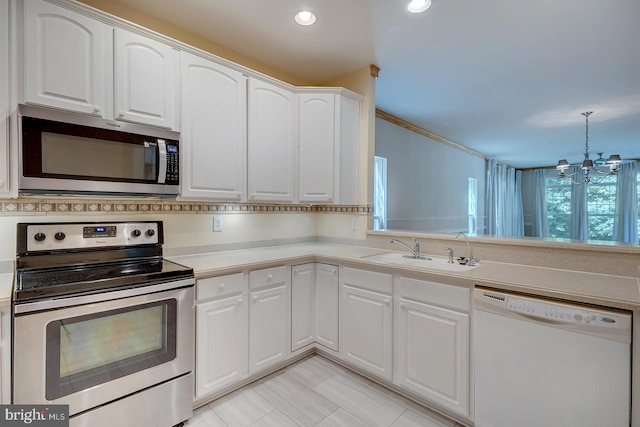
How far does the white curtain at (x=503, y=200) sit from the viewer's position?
7605 mm

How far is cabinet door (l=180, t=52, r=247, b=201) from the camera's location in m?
2.02

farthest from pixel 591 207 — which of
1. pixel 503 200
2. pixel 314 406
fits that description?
pixel 314 406

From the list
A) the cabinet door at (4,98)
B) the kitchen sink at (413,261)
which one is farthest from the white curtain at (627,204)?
the cabinet door at (4,98)

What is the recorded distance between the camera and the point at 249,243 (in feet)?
8.91

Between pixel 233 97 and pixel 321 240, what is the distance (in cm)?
168

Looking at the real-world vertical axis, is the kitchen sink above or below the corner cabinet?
below

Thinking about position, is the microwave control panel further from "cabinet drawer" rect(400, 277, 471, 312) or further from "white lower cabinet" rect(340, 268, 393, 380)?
"cabinet drawer" rect(400, 277, 471, 312)

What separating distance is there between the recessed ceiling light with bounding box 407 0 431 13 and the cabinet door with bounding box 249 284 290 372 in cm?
210

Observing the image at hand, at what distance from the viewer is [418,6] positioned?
1.97 m

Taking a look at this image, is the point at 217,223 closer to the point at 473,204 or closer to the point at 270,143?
the point at 270,143

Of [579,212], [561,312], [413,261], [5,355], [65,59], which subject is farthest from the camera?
[579,212]

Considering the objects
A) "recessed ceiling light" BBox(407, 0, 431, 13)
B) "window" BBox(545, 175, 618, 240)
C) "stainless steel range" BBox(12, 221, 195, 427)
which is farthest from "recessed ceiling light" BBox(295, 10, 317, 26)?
"window" BBox(545, 175, 618, 240)

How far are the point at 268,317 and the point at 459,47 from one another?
103 inches

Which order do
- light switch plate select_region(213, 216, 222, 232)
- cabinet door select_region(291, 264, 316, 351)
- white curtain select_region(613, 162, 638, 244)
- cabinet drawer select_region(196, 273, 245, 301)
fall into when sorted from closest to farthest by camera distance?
cabinet drawer select_region(196, 273, 245, 301), cabinet door select_region(291, 264, 316, 351), light switch plate select_region(213, 216, 222, 232), white curtain select_region(613, 162, 638, 244)
